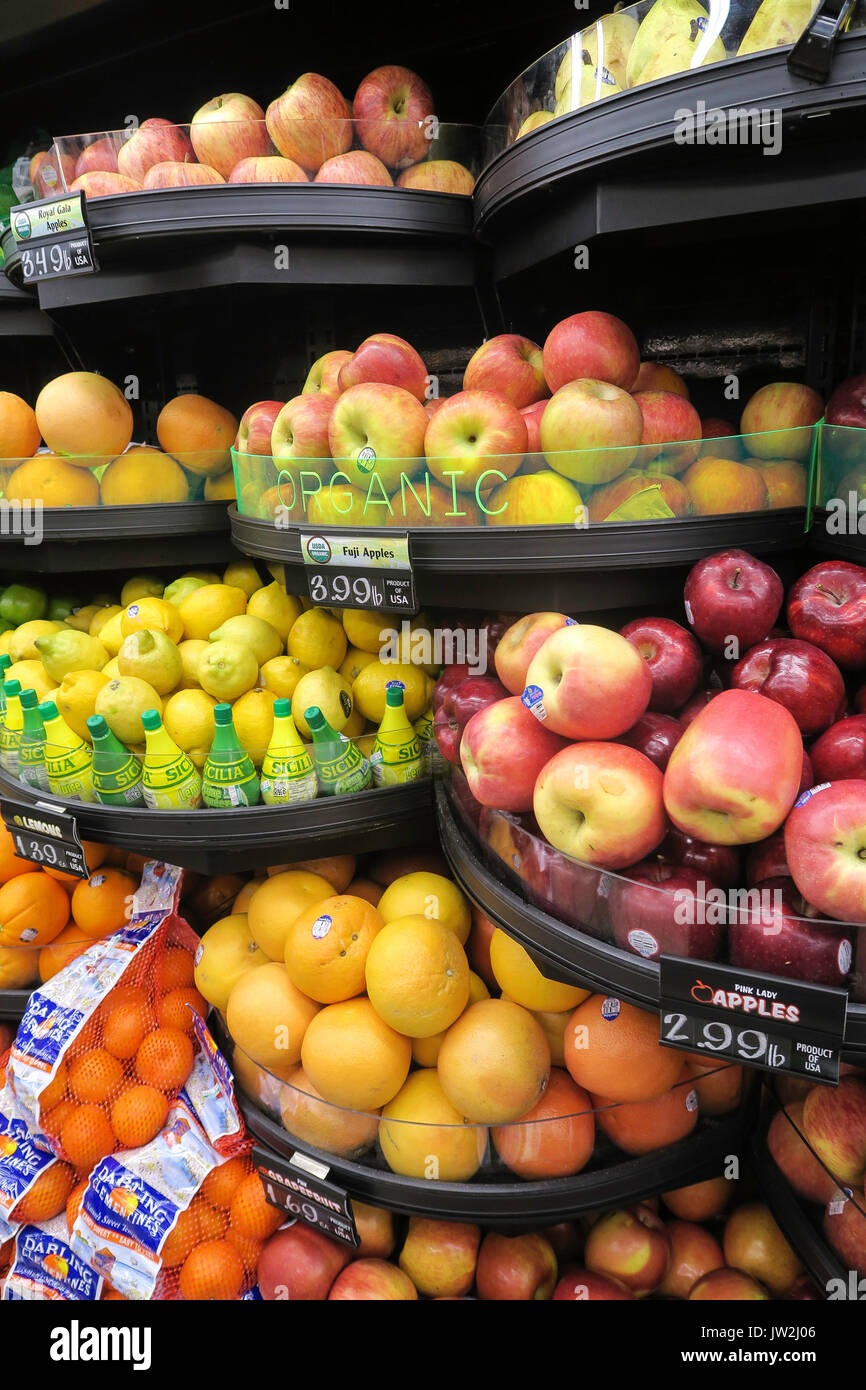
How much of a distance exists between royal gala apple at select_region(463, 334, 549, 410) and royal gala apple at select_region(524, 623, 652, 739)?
18.9 inches

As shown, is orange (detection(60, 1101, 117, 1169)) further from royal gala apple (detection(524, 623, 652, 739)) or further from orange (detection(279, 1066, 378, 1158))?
royal gala apple (detection(524, 623, 652, 739))

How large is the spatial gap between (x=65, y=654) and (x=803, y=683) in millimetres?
1291

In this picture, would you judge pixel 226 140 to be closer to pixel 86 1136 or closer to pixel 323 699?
pixel 323 699

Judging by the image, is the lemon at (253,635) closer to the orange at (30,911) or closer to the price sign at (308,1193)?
the orange at (30,911)

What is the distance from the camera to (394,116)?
1.38 metres

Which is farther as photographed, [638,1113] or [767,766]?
[638,1113]

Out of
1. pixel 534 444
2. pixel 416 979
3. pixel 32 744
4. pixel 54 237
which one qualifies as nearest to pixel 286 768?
pixel 416 979

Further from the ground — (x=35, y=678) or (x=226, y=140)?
(x=226, y=140)

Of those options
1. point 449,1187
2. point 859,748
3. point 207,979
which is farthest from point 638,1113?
point 207,979

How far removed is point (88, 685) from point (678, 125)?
1184mm

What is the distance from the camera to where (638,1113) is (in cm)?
107

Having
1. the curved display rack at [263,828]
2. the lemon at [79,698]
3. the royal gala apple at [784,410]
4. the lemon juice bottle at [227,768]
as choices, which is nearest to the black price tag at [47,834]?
the curved display rack at [263,828]
